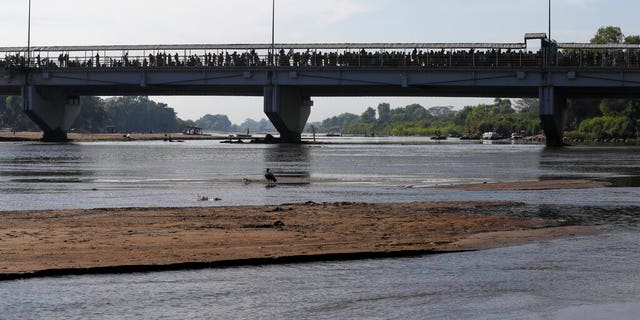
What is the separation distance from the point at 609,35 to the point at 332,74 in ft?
253

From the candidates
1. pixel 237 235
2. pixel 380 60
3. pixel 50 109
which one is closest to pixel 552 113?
pixel 380 60

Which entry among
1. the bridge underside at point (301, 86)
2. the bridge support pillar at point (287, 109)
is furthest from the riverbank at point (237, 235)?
the bridge support pillar at point (287, 109)

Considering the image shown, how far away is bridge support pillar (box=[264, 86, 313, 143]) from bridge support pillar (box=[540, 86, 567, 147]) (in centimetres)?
2339

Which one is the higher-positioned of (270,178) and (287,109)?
(287,109)

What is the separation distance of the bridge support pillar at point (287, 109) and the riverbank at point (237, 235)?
6808cm

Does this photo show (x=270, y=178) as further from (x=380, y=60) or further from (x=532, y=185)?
(x=380, y=60)

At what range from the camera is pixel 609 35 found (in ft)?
511

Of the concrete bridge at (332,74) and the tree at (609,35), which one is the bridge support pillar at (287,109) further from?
the tree at (609,35)

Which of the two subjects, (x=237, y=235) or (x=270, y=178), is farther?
(x=270, y=178)

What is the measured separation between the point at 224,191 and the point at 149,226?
1321cm

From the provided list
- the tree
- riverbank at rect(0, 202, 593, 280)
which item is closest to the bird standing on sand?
riverbank at rect(0, 202, 593, 280)

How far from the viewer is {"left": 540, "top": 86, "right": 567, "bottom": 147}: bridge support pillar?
87875 millimetres

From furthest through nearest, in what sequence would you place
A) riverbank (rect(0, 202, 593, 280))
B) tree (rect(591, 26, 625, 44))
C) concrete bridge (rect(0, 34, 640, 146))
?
tree (rect(591, 26, 625, 44)) → concrete bridge (rect(0, 34, 640, 146)) → riverbank (rect(0, 202, 593, 280))

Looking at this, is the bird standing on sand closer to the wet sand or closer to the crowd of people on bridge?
the wet sand
